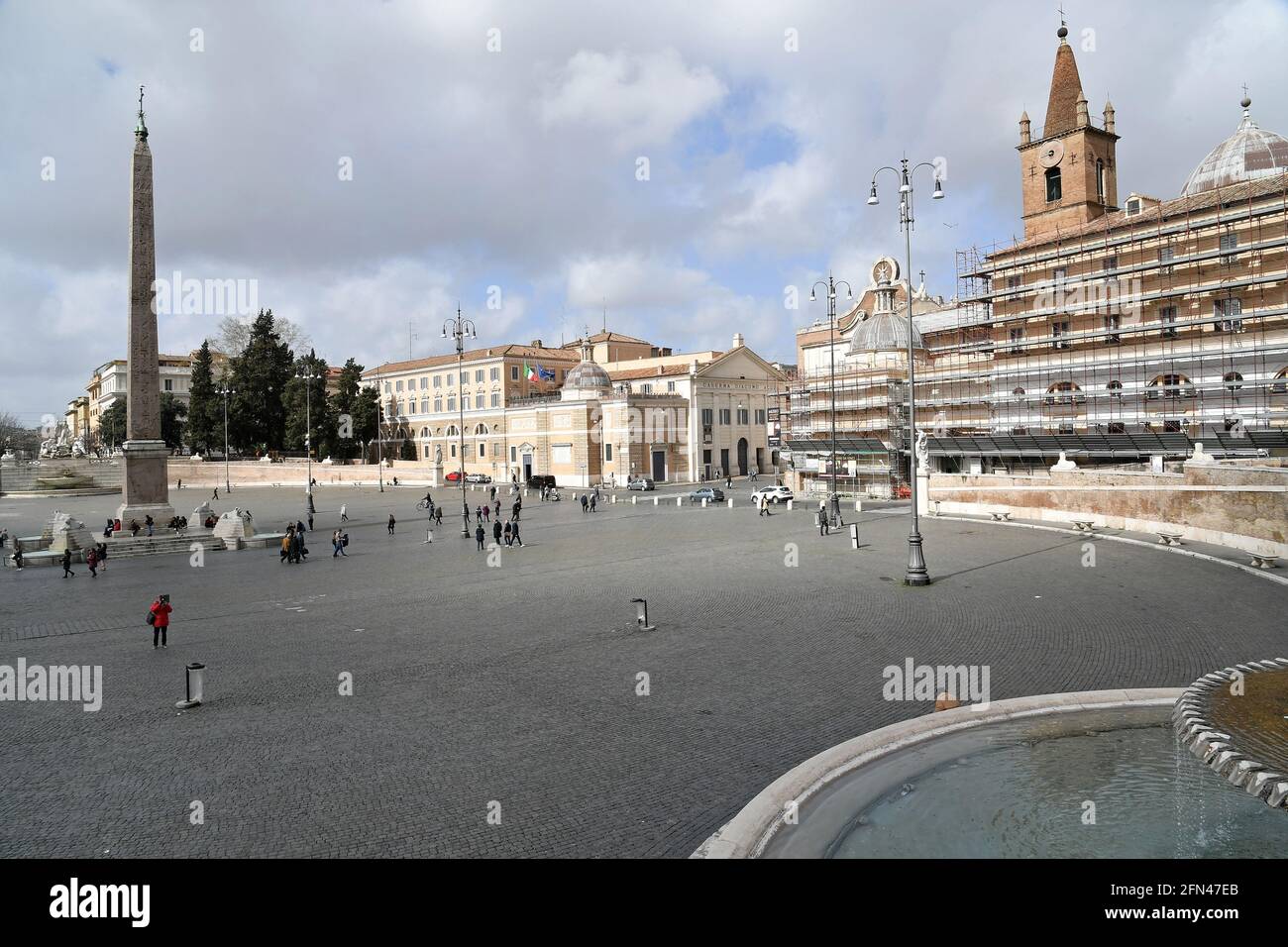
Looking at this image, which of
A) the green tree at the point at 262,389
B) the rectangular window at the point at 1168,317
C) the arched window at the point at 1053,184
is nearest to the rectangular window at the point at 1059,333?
the rectangular window at the point at 1168,317

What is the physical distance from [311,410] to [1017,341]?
54.5 meters

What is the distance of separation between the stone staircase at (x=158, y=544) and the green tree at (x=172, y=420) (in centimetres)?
5818

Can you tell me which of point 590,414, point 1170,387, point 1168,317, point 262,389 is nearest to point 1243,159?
point 1168,317

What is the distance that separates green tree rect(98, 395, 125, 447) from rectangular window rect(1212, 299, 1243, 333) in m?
90.1

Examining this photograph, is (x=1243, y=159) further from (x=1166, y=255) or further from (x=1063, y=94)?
(x=1063, y=94)

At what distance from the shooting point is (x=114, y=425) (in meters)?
87.2

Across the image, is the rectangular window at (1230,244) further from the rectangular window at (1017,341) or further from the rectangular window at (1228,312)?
the rectangular window at (1017,341)

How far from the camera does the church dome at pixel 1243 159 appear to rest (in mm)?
35375

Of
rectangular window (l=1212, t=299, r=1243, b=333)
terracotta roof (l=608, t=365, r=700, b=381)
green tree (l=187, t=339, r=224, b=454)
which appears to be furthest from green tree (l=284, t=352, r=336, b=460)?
rectangular window (l=1212, t=299, r=1243, b=333)
